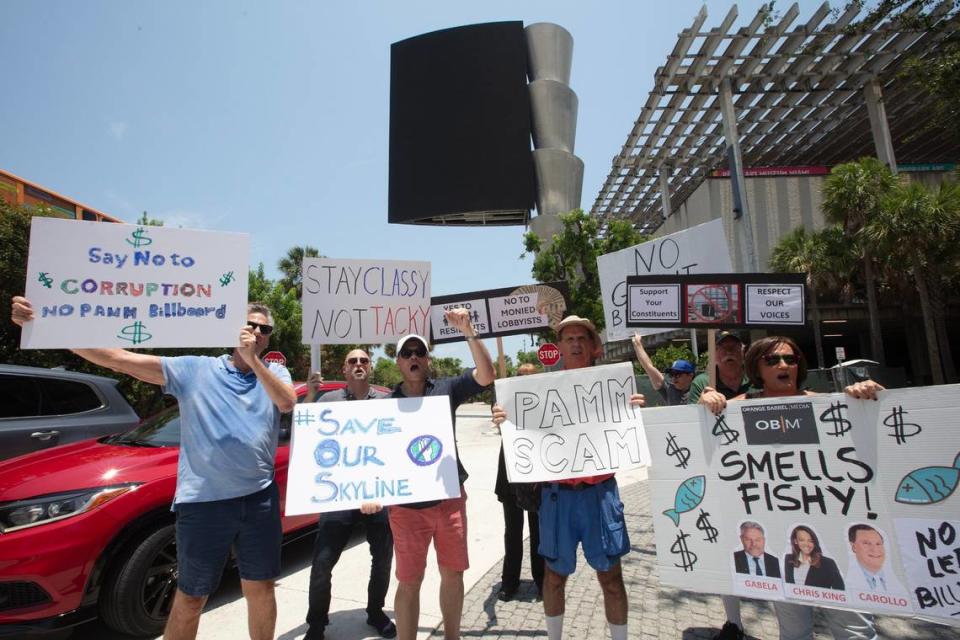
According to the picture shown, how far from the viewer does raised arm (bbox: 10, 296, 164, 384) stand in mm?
2471

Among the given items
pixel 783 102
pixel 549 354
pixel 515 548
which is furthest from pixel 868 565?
pixel 783 102

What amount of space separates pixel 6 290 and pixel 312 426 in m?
15.4

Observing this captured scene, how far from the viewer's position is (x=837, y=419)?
2367 millimetres

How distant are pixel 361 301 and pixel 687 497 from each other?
2.53m

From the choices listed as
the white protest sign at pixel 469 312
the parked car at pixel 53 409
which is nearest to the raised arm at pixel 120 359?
the white protest sign at pixel 469 312

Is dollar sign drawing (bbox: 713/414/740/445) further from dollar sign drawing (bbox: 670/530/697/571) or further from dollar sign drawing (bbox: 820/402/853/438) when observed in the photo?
dollar sign drawing (bbox: 670/530/697/571)

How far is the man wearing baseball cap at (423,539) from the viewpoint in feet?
9.00

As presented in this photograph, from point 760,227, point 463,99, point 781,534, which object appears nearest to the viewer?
point 781,534

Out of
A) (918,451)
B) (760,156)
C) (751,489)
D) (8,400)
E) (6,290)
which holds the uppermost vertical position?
(760,156)

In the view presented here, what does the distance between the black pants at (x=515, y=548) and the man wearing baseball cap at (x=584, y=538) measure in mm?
1078

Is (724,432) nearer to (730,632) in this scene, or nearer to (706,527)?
(706,527)

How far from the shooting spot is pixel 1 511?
2.98 m

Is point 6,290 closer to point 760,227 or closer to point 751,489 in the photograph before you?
point 751,489

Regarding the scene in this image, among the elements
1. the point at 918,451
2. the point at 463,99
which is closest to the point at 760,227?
the point at 463,99
